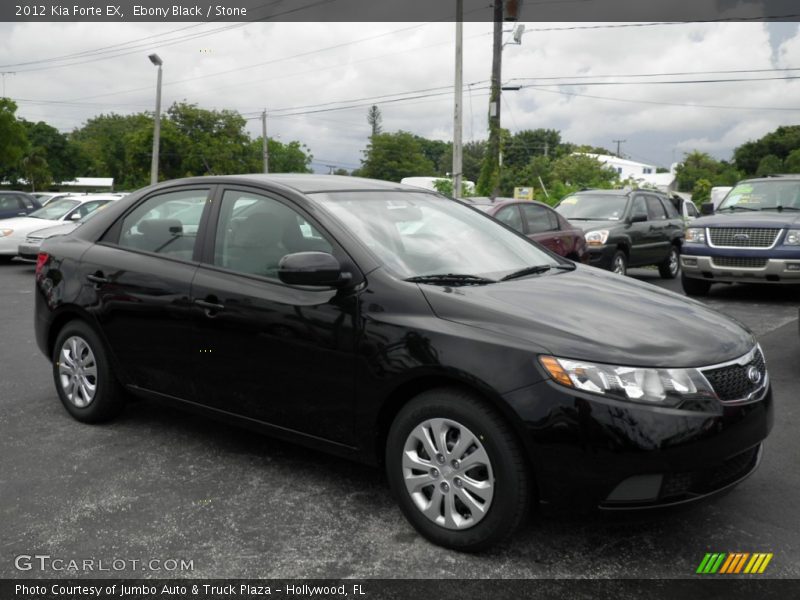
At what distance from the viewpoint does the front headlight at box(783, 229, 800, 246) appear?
34.3 ft

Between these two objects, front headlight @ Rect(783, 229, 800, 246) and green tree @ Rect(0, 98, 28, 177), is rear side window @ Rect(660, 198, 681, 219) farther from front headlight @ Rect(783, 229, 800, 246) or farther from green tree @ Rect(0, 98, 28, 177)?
green tree @ Rect(0, 98, 28, 177)

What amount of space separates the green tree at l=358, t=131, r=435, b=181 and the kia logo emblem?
95.2 m

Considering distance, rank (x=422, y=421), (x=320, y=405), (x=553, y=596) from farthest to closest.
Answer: (x=320, y=405) < (x=422, y=421) < (x=553, y=596)

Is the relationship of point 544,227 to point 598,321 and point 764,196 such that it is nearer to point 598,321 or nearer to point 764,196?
point 764,196

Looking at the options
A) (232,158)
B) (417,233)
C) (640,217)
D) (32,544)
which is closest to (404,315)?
(417,233)

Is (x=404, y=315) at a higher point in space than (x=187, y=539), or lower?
higher

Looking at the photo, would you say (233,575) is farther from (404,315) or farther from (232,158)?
(232,158)

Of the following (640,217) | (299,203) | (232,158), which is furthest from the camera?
(232,158)

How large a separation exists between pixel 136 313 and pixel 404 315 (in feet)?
6.13

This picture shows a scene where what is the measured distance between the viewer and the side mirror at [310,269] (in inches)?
139

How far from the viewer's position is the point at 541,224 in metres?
11.9

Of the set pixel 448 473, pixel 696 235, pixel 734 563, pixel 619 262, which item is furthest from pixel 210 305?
pixel 619 262

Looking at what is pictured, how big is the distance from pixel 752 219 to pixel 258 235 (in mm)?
8996

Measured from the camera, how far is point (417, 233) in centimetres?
407
